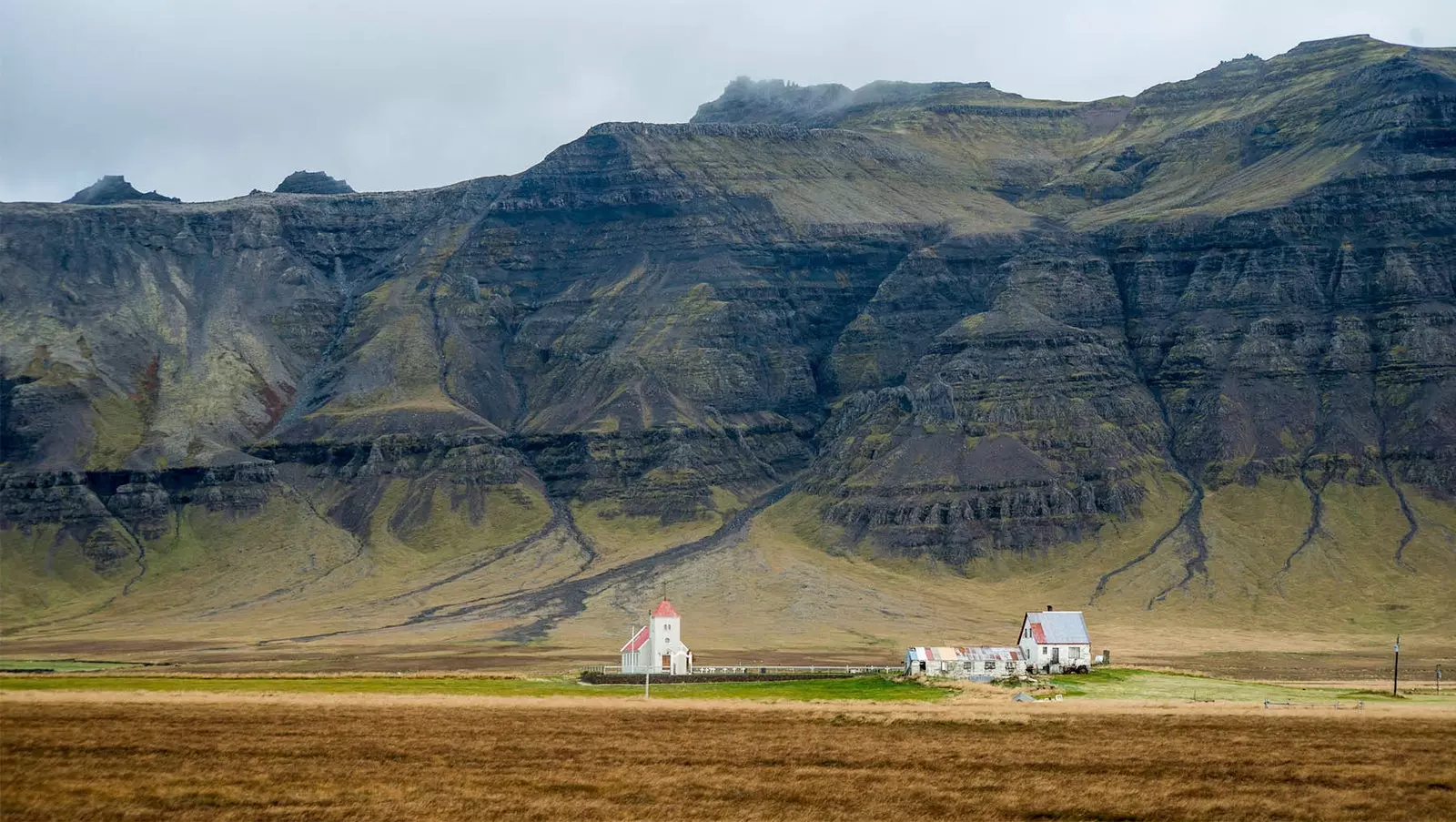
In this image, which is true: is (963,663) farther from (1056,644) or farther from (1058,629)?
(1058,629)

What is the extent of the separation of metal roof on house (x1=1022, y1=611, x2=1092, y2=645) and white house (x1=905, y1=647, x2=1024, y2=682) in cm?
364

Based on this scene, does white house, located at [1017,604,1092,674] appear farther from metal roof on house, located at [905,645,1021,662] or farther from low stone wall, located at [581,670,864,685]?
low stone wall, located at [581,670,864,685]

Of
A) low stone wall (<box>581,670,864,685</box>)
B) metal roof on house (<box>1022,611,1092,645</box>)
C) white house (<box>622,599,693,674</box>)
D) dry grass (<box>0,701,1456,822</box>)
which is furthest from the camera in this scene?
white house (<box>622,599,693,674</box>)

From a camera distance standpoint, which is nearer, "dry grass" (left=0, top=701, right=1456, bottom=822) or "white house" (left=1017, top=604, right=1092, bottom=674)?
"dry grass" (left=0, top=701, right=1456, bottom=822)

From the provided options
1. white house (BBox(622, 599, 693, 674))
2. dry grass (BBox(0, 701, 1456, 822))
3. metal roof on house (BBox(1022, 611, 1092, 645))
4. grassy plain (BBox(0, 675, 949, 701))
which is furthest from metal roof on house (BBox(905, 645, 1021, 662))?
dry grass (BBox(0, 701, 1456, 822))

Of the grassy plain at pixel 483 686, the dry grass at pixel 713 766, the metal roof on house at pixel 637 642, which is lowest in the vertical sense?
the dry grass at pixel 713 766

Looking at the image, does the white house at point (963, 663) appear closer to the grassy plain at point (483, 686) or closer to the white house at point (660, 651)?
the grassy plain at point (483, 686)

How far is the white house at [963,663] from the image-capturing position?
120375mm

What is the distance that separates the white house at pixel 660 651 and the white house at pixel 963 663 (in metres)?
16.9

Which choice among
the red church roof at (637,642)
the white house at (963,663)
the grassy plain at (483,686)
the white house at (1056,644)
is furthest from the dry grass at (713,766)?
the red church roof at (637,642)

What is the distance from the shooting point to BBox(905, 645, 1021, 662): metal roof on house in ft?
401

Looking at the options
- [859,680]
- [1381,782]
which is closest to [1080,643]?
[859,680]

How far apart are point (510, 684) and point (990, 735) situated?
44476 millimetres

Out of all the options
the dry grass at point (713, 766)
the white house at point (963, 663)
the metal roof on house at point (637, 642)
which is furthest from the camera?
the metal roof on house at point (637, 642)
